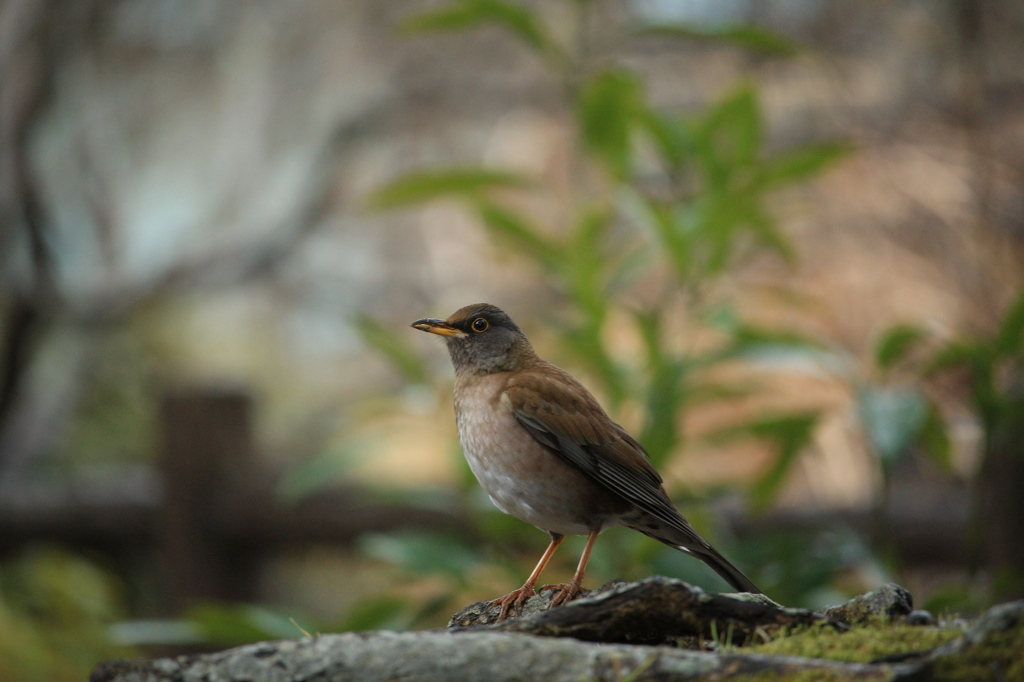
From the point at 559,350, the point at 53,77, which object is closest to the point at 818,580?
the point at 559,350

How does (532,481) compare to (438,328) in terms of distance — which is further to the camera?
(438,328)

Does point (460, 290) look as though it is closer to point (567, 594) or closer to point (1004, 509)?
point (1004, 509)

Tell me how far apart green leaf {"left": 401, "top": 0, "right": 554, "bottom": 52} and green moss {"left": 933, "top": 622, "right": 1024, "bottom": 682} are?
2.60m

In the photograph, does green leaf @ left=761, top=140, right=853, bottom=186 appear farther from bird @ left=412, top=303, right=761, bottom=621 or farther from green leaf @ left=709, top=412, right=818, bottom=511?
bird @ left=412, top=303, right=761, bottom=621

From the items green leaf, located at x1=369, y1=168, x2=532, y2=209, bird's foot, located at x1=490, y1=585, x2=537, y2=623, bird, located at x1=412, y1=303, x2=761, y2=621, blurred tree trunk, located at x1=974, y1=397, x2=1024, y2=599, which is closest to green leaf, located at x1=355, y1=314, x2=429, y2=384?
green leaf, located at x1=369, y1=168, x2=532, y2=209

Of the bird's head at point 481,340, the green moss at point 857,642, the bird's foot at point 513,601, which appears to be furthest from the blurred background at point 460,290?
the green moss at point 857,642

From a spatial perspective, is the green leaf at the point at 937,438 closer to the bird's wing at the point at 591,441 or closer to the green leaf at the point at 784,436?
the green leaf at the point at 784,436

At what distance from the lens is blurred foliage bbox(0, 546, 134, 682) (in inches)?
188

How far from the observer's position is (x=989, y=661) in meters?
1.33

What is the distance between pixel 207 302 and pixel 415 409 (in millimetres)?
7016

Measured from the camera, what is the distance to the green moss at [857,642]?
151 cm

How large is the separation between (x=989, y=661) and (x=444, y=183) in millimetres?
2419

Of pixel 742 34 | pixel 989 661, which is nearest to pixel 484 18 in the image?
pixel 742 34

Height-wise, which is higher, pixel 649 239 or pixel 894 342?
pixel 649 239
